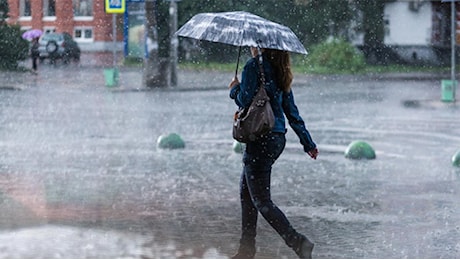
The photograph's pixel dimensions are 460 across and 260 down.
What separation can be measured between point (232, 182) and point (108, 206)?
2.44 m

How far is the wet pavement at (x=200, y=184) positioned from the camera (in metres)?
9.01

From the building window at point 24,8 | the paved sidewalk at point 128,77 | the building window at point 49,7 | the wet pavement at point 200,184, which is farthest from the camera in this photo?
the building window at point 49,7

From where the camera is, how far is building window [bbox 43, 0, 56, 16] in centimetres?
5873

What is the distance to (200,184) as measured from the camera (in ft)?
42.4

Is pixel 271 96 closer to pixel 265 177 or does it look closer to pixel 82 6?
pixel 265 177

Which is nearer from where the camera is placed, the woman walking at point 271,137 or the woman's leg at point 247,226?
the woman walking at point 271,137

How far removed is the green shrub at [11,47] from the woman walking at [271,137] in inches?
1533

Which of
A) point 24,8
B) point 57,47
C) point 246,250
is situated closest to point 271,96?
point 246,250

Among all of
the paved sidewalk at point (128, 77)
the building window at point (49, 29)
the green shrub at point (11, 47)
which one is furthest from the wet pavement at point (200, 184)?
the building window at point (49, 29)

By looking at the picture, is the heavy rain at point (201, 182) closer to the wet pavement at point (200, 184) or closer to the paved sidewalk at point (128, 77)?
the wet pavement at point (200, 184)

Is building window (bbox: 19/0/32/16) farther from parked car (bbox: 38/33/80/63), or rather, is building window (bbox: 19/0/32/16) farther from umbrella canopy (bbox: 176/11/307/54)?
umbrella canopy (bbox: 176/11/307/54)

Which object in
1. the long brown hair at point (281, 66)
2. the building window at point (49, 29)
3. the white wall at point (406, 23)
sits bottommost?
the building window at point (49, 29)

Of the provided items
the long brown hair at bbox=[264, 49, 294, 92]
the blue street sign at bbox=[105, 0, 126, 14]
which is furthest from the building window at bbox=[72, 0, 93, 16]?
the long brown hair at bbox=[264, 49, 294, 92]

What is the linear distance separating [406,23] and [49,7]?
763 inches
